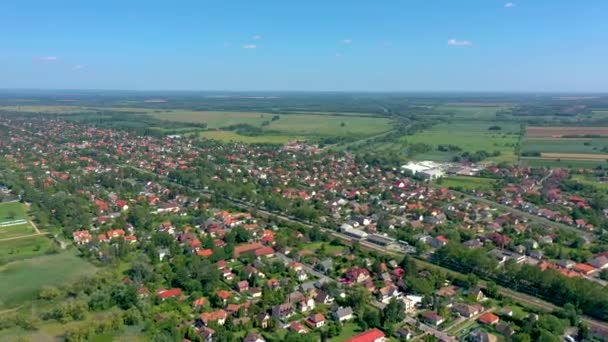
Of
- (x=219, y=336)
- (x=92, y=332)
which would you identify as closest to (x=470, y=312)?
(x=219, y=336)

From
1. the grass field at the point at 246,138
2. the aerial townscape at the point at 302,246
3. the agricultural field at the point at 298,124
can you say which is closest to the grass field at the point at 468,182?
the aerial townscape at the point at 302,246

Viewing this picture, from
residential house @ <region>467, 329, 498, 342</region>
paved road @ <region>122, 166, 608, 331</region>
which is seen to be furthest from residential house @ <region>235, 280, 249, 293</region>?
residential house @ <region>467, 329, 498, 342</region>

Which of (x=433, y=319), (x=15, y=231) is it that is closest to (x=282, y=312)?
(x=433, y=319)

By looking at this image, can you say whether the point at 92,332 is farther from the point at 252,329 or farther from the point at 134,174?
the point at 134,174

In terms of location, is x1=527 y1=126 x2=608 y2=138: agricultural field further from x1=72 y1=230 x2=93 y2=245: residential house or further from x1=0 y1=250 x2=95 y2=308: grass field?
x1=0 y1=250 x2=95 y2=308: grass field

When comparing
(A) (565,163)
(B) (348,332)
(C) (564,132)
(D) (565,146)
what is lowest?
(B) (348,332)

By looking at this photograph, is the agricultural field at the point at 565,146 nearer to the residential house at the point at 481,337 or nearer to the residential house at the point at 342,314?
the residential house at the point at 481,337

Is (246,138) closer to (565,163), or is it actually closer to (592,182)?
(565,163)

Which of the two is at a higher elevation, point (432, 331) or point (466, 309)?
point (466, 309)
